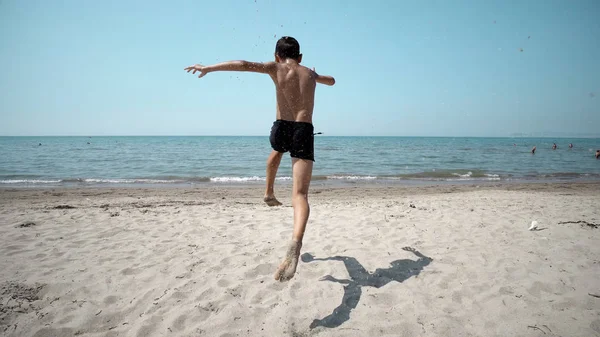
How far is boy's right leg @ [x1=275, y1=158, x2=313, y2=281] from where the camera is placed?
2.58 metres

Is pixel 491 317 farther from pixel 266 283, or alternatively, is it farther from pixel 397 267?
pixel 266 283

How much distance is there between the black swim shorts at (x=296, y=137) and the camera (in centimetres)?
292

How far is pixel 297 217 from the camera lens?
9.07ft

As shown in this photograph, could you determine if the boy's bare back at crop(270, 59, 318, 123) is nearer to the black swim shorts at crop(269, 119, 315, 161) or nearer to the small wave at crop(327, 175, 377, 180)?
the black swim shorts at crop(269, 119, 315, 161)

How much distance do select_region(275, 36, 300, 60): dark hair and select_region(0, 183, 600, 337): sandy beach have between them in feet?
7.99

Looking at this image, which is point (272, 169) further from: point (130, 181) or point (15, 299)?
point (130, 181)

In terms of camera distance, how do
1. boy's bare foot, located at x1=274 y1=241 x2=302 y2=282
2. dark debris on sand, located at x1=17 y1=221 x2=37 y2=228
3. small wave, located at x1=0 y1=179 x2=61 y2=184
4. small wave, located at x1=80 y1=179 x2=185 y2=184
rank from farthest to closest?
small wave, located at x1=80 y1=179 x2=185 y2=184 → small wave, located at x1=0 y1=179 x2=61 y2=184 → dark debris on sand, located at x1=17 y1=221 x2=37 y2=228 → boy's bare foot, located at x1=274 y1=241 x2=302 y2=282

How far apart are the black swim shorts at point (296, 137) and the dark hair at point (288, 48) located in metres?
0.65

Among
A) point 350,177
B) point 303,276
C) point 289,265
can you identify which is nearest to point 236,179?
point 350,177

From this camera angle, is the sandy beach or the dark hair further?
the dark hair

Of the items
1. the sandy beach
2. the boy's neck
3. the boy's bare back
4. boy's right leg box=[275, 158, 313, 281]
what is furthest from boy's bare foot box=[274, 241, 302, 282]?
the boy's neck

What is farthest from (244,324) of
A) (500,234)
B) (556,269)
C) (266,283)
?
(500,234)

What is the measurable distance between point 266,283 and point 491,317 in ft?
7.24

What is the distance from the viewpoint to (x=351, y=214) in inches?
252
